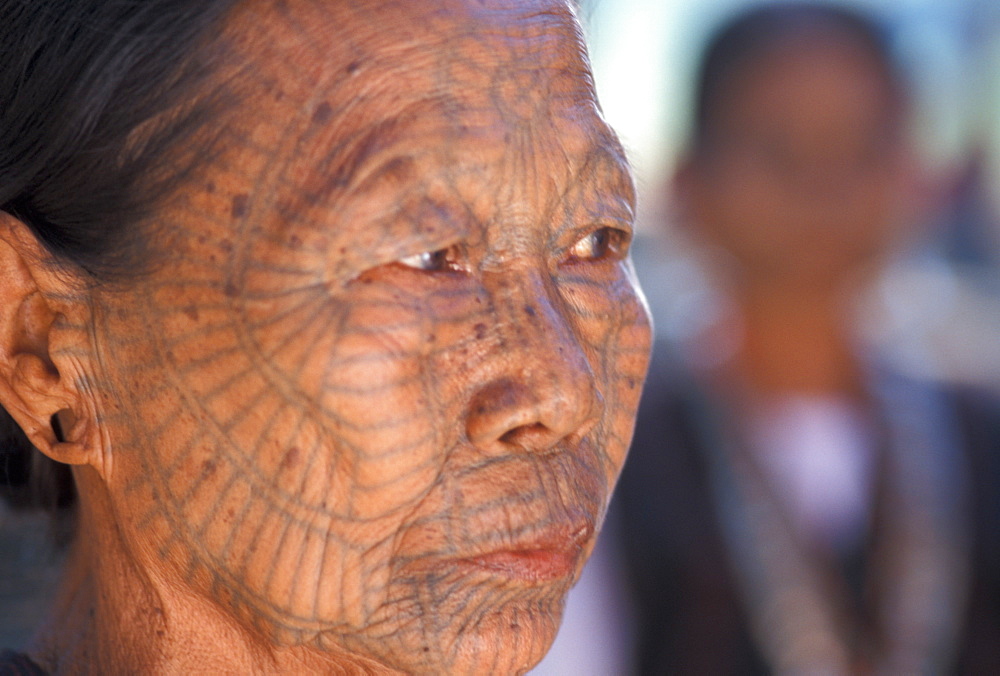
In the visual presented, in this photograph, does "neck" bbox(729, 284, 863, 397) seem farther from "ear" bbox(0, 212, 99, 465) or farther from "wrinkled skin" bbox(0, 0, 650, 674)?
"ear" bbox(0, 212, 99, 465)

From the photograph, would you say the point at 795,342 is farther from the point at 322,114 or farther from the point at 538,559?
the point at 322,114

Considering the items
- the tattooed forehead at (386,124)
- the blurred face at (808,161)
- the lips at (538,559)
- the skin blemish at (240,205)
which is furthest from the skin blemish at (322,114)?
the blurred face at (808,161)

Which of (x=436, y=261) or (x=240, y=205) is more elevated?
(x=240, y=205)

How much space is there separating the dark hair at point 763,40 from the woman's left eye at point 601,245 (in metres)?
2.02

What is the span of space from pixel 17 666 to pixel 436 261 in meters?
0.86

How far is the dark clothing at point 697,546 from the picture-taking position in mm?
2934

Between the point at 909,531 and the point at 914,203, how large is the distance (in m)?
1.10

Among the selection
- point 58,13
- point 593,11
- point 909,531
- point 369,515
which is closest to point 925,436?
point 909,531

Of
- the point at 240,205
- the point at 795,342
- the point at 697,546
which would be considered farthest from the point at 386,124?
the point at 795,342

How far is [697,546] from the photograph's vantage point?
9.82 ft

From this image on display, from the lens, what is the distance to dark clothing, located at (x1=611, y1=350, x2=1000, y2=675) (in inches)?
115

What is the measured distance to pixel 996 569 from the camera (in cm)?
301

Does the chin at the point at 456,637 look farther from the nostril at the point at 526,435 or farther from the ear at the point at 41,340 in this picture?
the ear at the point at 41,340

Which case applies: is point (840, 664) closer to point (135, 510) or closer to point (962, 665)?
point (962, 665)
